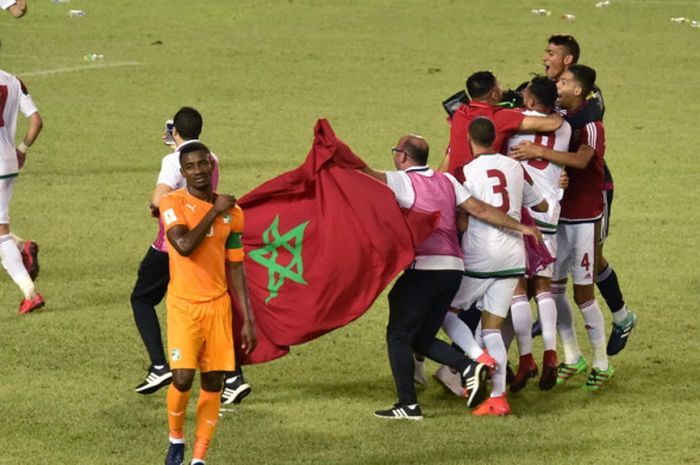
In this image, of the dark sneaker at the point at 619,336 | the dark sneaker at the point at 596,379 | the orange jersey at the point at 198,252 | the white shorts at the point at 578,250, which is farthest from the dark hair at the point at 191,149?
the dark sneaker at the point at 619,336

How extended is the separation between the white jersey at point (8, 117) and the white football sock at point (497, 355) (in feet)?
17.1

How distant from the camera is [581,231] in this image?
12172mm

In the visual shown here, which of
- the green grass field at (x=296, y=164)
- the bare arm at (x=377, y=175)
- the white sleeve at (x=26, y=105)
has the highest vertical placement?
the bare arm at (x=377, y=175)

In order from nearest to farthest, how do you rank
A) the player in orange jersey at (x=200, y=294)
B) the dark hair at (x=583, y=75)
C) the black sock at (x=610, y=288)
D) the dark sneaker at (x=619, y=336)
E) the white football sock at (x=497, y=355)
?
the player in orange jersey at (x=200, y=294) < the white football sock at (x=497, y=355) < the dark hair at (x=583, y=75) < the dark sneaker at (x=619, y=336) < the black sock at (x=610, y=288)

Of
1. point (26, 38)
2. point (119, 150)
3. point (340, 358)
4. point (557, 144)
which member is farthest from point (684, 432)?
point (26, 38)

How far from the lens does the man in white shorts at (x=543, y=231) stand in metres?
11.7

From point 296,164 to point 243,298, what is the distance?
1163 centimetres

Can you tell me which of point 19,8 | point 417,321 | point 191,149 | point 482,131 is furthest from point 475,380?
point 19,8

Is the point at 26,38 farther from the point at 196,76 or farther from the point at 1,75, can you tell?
the point at 1,75

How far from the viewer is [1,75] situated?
14156 millimetres

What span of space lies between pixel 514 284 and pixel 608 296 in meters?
1.90

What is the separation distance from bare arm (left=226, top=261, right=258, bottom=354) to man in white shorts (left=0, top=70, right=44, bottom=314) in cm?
480

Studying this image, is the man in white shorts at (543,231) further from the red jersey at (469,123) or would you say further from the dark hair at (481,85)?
the dark hair at (481,85)

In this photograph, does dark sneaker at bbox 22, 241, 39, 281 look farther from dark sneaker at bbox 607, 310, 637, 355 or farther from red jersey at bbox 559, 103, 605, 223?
dark sneaker at bbox 607, 310, 637, 355
